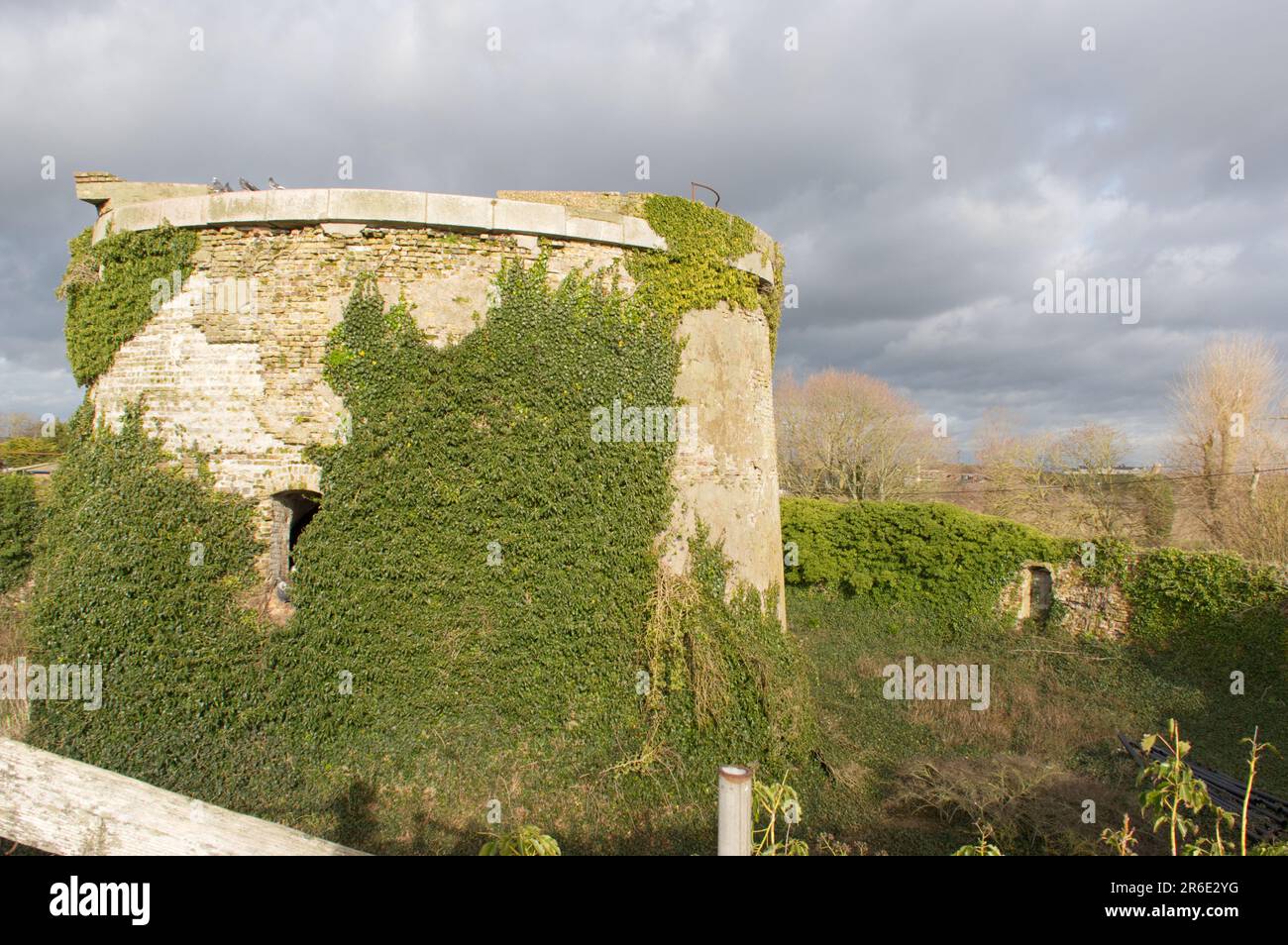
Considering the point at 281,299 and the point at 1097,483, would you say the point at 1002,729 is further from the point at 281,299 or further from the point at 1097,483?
the point at 1097,483

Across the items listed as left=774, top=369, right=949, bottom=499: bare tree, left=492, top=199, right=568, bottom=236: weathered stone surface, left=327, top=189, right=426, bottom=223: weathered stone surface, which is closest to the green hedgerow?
left=327, top=189, right=426, bottom=223: weathered stone surface

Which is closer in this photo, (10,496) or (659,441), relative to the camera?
(659,441)

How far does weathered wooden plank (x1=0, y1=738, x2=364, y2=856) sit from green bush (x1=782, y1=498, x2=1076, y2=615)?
16.0 metres

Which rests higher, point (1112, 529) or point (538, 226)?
point (538, 226)

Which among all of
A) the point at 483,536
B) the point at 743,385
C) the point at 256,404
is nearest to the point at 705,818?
the point at 483,536

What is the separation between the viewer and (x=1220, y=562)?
12.9 meters

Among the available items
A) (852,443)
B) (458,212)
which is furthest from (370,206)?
(852,443)

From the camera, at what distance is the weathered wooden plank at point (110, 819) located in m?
2.70

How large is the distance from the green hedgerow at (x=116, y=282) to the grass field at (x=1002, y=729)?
35.0ft

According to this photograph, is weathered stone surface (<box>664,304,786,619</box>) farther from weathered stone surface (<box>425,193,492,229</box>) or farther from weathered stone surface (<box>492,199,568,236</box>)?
weathered stone surface (<box>425,193,492,229</box>)
